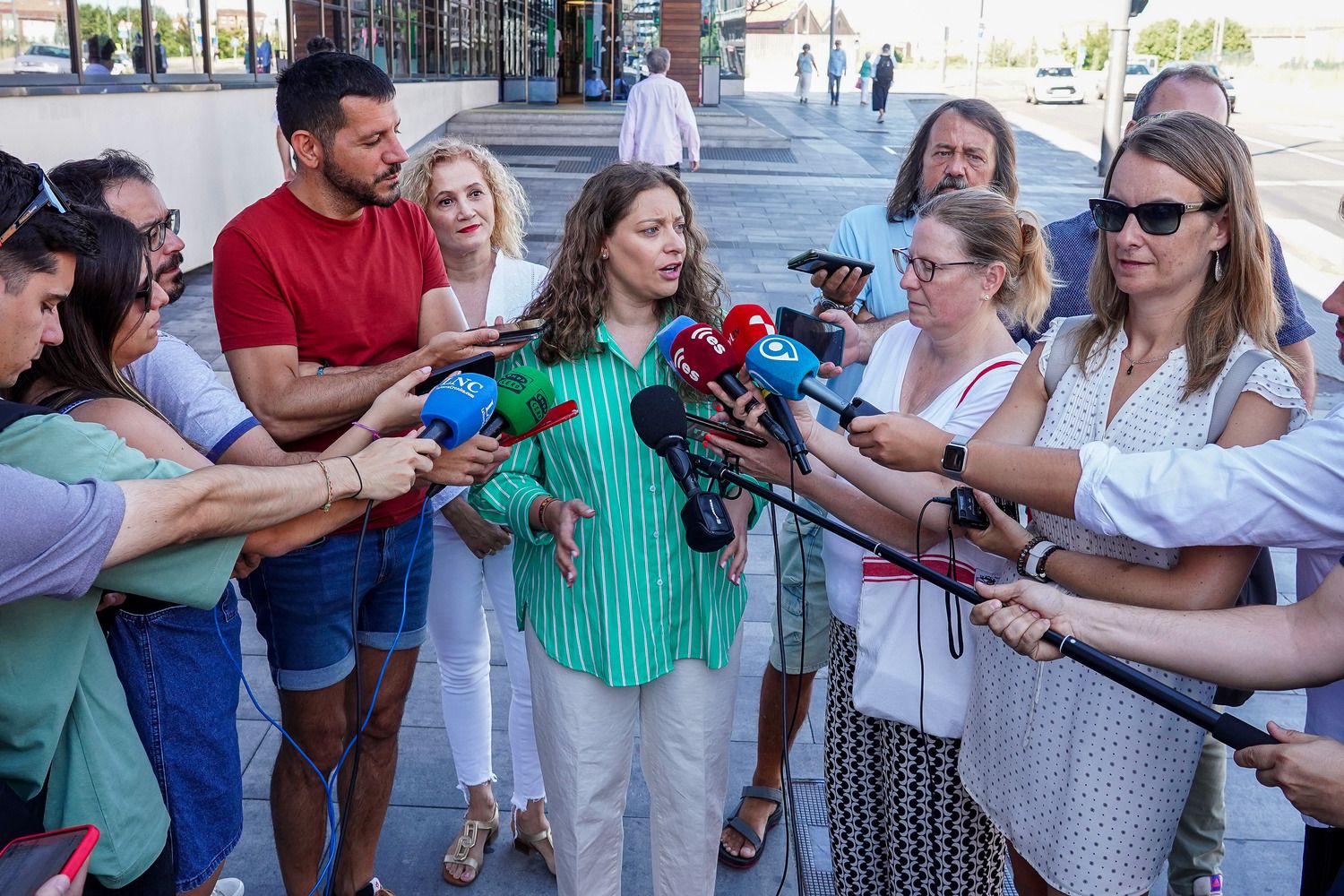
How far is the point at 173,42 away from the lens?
10.2 metres

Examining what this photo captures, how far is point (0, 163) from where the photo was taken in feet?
5.78

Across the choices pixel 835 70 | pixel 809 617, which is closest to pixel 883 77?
pixel 835 70

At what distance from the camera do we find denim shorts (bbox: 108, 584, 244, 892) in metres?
2.05

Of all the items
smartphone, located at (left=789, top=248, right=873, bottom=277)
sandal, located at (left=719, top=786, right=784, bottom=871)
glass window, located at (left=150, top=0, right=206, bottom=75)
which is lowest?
sandal, located at (left=719, top=786, right=784, bottom=871)

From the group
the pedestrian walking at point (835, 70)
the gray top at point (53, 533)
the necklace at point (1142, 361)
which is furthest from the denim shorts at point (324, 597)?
the pedestrian walking at point (835, 70)

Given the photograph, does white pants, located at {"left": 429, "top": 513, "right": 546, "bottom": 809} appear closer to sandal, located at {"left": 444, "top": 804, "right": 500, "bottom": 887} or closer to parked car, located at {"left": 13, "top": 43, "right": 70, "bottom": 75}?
sandal, located at {"left": 444, "top": 804, "right": 500, "bottom": 887}

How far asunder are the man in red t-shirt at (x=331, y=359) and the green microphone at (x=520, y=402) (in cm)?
19

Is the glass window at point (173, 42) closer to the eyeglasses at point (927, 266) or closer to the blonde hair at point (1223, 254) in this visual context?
the eyeglasses at point (927, 266)

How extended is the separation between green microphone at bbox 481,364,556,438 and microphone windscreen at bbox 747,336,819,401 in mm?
483

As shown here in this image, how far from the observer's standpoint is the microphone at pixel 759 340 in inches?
83.1

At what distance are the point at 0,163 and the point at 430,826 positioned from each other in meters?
2.39

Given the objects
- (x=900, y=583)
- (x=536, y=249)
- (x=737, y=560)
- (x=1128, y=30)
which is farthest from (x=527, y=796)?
(x=1128, y=30)

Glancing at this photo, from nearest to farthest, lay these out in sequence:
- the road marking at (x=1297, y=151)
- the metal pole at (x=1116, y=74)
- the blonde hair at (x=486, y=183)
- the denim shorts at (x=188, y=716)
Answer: the denim shorts at (x=188, y=716)
the blonde hair at (x=486, y=183)
the metal pole at (x=1116, y=74)
the road marking at (x=1297, y=151)

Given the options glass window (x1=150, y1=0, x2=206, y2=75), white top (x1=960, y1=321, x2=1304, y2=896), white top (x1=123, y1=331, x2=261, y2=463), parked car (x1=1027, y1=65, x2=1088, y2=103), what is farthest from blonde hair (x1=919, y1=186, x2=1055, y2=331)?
parked car (x1=1027, y1=65, x2=1088, y2=103)
